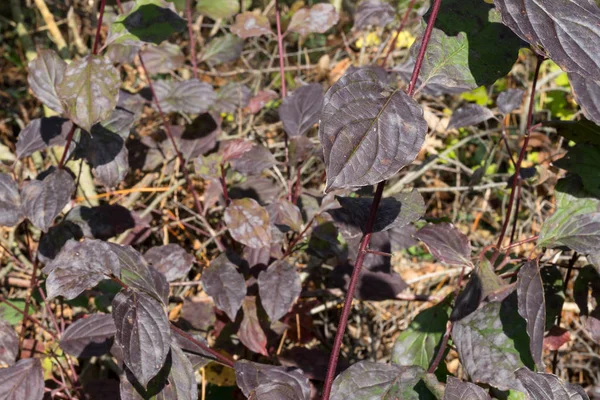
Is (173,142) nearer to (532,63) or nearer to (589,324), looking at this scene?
(589,324)

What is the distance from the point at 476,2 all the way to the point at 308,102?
2.11ft

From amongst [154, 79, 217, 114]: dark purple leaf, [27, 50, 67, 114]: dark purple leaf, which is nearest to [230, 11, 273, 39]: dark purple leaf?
[154, 79, 217, 114]: dark purple leaf

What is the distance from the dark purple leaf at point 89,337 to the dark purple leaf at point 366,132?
0.80m

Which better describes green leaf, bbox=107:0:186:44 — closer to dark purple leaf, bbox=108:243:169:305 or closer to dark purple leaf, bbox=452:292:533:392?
dark purple leaf, bbox=108:243:169:305

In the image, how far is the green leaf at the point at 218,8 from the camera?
2012 mm

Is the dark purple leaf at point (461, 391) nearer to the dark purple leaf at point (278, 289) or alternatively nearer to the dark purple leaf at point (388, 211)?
the dark purple leaf at point (388, 211)

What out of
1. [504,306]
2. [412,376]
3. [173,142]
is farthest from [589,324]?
[173,142]

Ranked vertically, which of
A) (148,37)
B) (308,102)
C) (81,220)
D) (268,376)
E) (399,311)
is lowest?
(399,311)

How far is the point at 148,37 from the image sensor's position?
155 cm

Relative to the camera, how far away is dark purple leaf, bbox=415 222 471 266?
1355 millimetres

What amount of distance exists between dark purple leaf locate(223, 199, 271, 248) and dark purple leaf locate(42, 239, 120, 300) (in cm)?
43

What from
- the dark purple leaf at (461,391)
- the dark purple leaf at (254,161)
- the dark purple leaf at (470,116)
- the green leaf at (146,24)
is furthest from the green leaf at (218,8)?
the dark purple leaf at (461,391)

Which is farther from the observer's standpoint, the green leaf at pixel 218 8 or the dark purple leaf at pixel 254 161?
the green leaf at pixel 218 8

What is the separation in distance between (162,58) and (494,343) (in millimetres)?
1420
